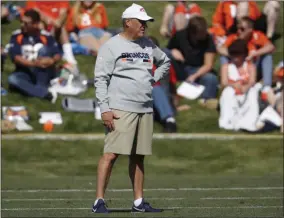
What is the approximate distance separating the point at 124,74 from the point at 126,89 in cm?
13

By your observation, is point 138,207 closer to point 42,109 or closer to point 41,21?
point 42,109

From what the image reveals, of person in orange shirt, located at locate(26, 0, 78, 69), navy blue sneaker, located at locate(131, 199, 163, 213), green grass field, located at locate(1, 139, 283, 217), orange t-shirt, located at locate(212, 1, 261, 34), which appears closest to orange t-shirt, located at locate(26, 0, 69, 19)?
person in orange shirt, located at locate(26, 0, 78, 69)

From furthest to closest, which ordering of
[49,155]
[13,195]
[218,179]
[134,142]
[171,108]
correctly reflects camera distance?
[171,108] → [49,155] → [218,179] → [13,195] → [134,142]

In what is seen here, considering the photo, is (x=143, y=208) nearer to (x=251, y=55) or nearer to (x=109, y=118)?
(x=109, y=118)

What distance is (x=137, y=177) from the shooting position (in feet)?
31.8

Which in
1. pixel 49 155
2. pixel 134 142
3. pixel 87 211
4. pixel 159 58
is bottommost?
pixel 49 155

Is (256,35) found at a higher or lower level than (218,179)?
higher

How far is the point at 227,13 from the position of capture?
725 inches

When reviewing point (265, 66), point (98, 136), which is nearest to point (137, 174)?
point (98, 136)

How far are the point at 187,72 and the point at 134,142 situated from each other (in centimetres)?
820

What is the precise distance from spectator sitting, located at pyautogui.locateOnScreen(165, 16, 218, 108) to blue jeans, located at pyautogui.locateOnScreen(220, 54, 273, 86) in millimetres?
279

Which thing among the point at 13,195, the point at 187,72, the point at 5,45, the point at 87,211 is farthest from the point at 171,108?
the point at 87,211

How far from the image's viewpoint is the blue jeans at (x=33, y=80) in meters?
17.0

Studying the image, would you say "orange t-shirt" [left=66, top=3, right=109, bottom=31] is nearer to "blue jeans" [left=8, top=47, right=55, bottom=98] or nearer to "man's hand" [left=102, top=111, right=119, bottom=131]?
"blue jeans" [left=8, top=47, right=55, bottom=98]
